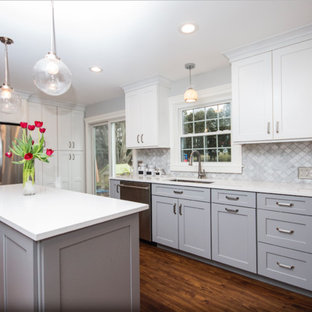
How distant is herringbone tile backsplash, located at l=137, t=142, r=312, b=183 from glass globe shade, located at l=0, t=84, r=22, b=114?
2615mm

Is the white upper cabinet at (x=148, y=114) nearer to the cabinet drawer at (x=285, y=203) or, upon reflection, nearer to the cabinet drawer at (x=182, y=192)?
the cabinet drawer at (x=182, y=192)

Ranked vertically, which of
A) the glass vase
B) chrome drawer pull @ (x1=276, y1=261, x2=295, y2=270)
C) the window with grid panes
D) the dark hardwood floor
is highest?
the window with grid panes

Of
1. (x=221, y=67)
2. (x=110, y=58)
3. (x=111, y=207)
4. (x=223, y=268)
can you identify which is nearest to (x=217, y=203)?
(x=223, y=268)

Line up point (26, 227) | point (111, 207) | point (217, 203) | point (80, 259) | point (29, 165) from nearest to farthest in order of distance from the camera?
point (26, 227) → point (80, 259) → point (111, 207) → point (29, 165) → point (217, 203)

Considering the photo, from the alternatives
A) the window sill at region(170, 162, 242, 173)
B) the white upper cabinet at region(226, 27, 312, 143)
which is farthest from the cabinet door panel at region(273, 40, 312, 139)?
the window sill at region(170, 162, 242, 173)

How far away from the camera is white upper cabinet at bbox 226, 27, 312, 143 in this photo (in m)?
2.13

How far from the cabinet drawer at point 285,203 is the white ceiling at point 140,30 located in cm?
157

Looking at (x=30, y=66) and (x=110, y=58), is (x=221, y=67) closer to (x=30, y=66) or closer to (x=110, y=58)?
(x=110, y=58)

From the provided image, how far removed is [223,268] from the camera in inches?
96.2

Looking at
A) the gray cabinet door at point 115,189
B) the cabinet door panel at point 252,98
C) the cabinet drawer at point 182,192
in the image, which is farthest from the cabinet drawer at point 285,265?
the gray cabinet door at point 115,189

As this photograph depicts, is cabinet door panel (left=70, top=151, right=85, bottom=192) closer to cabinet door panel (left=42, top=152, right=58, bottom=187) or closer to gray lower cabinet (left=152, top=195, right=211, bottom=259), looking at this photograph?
cabinet door panel (left=42, top=152, right=58, bottom=187)

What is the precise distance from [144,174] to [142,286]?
1.82 m

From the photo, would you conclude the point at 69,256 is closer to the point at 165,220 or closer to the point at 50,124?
the point at 165,220

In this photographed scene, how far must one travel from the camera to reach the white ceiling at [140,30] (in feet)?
5.75
